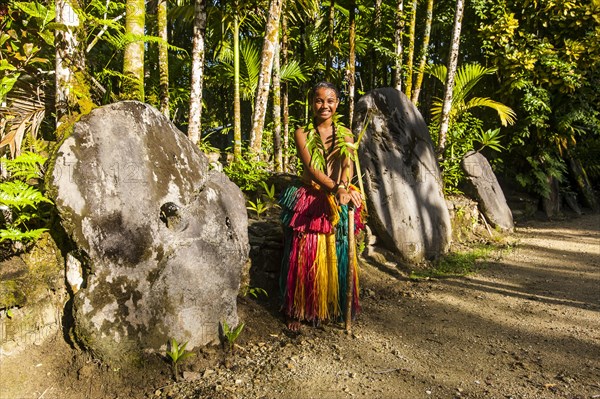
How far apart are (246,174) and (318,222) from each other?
2057 millimetres

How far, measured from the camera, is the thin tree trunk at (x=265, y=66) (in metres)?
5.03

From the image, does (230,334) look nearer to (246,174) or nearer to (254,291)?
(254,291)

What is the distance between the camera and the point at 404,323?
3.57m

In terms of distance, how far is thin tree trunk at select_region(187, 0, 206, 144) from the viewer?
14.8ft

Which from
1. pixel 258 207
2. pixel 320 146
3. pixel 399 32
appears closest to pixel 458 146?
pixel 399 32

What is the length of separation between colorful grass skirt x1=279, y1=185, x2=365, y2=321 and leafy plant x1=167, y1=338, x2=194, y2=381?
900 mm

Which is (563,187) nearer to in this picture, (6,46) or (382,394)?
(382,394)

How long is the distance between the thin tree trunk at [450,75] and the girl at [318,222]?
4.24 metres

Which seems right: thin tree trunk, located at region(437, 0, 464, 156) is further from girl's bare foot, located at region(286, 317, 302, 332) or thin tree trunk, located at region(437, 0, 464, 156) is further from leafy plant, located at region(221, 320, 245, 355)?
leafy plant, located at region(221, 320, 245, 355)

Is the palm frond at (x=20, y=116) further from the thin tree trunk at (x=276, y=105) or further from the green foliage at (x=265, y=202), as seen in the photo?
the thin tree trunk at (x=276, y=105)

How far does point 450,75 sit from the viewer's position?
6.88 m

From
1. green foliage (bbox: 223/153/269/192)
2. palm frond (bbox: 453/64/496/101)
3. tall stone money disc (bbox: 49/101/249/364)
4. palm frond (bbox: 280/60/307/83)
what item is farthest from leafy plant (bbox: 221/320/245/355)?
palm frond (bbox: 453/64/496/101)

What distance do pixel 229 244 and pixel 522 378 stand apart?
201 centimetres

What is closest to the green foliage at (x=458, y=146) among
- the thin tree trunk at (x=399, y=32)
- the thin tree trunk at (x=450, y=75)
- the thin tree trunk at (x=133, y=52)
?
the thin tree trunk at (x=450, y=75)
